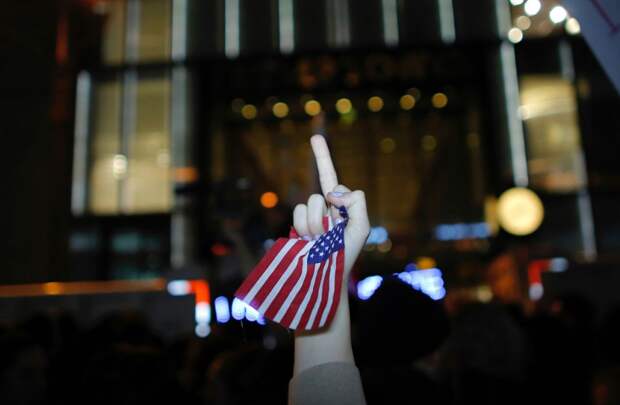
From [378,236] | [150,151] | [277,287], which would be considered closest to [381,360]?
[277,287]

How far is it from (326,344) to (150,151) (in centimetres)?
1184

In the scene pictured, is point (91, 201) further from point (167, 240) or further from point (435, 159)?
point (435, 159)

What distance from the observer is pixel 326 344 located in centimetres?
115

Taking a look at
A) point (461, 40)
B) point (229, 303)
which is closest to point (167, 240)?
point (461, 40)

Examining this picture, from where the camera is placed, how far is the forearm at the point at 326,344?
3.76 feet

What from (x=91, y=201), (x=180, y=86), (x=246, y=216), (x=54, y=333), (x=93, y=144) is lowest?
(x=54, y=333)

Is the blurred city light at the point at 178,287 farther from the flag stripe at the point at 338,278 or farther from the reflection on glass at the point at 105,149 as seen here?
the reflection on glass at the point at 105,149

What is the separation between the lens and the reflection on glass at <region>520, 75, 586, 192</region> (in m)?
11.9

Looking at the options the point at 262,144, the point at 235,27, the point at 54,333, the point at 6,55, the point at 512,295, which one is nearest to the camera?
the point at 54,333

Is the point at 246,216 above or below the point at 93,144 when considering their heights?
below

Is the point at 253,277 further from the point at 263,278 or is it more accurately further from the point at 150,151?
the point at 150,151

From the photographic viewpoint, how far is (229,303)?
13.4 ft

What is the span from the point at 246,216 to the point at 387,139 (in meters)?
11.9

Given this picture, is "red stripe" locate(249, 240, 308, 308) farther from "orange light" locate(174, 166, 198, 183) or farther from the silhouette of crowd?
"orange light" locate(174, 166, 198, 183)
